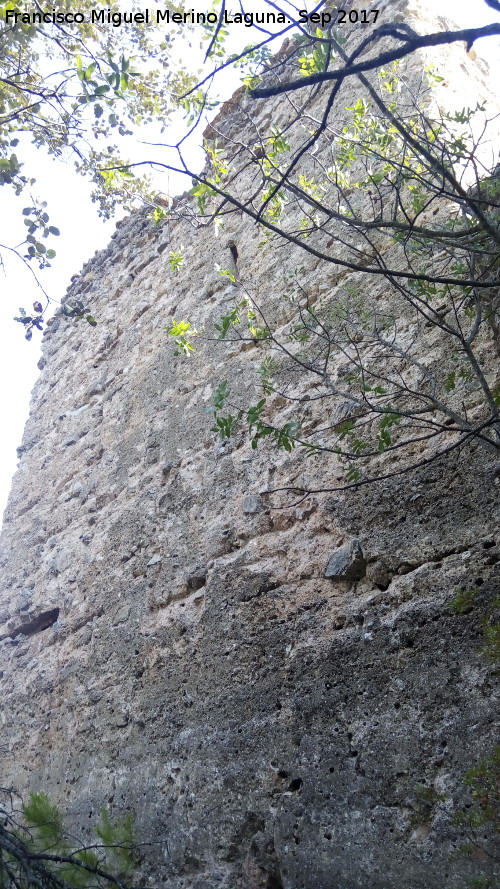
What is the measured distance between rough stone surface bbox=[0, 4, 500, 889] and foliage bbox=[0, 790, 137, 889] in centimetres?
6

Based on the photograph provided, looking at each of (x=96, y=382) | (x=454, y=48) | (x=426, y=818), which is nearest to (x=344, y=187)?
(x=454, y=48)

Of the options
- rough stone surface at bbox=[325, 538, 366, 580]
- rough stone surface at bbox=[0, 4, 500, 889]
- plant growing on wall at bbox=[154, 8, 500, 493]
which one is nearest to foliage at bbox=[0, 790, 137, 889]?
rough stone surface at bbox=[0, 4, 500, 889]

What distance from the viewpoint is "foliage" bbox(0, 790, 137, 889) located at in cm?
193

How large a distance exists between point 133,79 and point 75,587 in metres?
2.53

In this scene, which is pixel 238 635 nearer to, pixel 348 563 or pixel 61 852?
pixel 348 563

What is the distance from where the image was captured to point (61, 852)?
2.57 m

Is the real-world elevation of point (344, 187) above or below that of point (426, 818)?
above

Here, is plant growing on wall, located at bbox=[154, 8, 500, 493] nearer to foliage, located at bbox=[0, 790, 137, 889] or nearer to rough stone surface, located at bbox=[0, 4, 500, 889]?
rough stone surface, located at bbox=[0, 4, 500, 889]

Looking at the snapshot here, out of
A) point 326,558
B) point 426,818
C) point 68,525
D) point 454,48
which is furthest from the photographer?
point 68,525

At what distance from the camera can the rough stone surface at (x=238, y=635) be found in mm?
1723

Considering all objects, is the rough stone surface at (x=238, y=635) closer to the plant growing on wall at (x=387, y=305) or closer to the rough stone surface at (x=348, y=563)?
the rough stone surface at (x=348, y=563)

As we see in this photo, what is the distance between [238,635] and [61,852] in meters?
1.08

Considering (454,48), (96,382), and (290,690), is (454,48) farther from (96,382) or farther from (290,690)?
(290,690)

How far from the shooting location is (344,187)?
3.06 m
